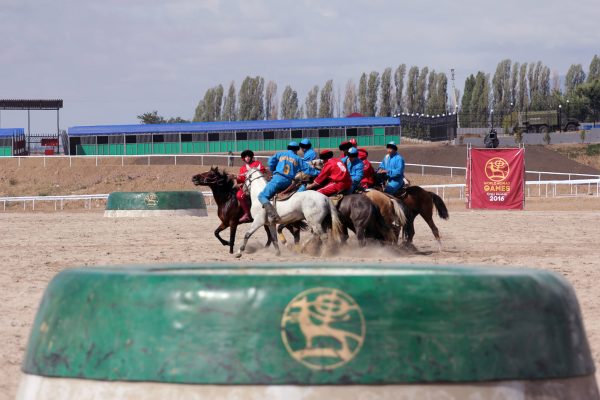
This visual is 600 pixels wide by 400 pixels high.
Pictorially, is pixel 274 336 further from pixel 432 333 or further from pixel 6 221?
pixel 6 221

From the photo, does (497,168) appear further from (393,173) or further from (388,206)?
(388,206)

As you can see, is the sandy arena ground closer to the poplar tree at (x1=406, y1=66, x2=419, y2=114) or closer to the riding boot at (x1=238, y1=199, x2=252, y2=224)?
the riding boot at (x1=238, y1=199, x2=252, y2=224)

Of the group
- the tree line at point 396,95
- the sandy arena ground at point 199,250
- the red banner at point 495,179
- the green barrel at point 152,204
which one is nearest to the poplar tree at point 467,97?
the tree line at point 396,95

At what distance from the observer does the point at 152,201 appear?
1329 inches

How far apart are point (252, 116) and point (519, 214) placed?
97.7m

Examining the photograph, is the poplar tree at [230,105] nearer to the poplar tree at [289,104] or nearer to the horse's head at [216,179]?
the poplar tree at [289,104]

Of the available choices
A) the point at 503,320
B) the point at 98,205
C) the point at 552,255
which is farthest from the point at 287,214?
the point at 98,205

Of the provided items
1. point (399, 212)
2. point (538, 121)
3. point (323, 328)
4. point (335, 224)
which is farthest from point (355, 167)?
point (538, 121)

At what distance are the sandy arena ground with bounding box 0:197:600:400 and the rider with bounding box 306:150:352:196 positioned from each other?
1040 mm

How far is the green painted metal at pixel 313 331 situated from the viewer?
12.1ft

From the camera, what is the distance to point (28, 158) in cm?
6388

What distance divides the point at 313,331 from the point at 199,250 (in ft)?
53.4

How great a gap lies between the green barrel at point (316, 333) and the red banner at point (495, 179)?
31.2 m

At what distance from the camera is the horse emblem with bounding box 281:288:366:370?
3.65 meters
